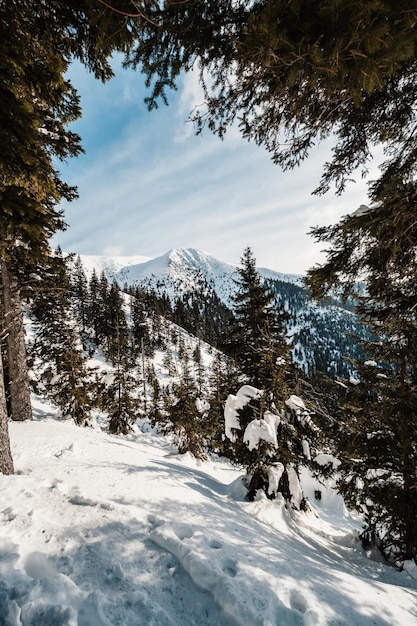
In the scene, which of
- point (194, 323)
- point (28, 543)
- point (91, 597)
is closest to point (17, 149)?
point (28, 543)

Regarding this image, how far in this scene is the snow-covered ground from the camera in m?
2.63

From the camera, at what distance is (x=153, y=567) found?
3230mm

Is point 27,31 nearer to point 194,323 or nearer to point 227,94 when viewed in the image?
point 227,94

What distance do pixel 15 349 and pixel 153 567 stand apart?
373 inches

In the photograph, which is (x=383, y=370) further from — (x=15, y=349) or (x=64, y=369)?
(x=64, y=369)

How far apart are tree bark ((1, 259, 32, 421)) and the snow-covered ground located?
5.37 meters

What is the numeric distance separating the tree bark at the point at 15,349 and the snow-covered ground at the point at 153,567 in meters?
5.37

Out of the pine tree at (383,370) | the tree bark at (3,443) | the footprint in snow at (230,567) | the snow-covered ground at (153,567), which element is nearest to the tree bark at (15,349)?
the snow-covered ground at (153,567)

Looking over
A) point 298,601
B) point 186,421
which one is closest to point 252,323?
point 186,421

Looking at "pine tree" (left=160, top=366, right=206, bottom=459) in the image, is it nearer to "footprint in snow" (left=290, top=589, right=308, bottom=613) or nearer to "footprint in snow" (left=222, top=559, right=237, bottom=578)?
"footprint in snow" (left=222, top=559, right=237, bottom=578)

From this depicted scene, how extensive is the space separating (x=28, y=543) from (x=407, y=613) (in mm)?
4576

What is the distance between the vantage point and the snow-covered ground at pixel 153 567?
263 centimetres

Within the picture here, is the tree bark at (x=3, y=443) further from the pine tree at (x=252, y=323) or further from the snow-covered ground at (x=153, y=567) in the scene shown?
the pine tree at (x=252, y=323)

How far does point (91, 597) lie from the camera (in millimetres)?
2682
